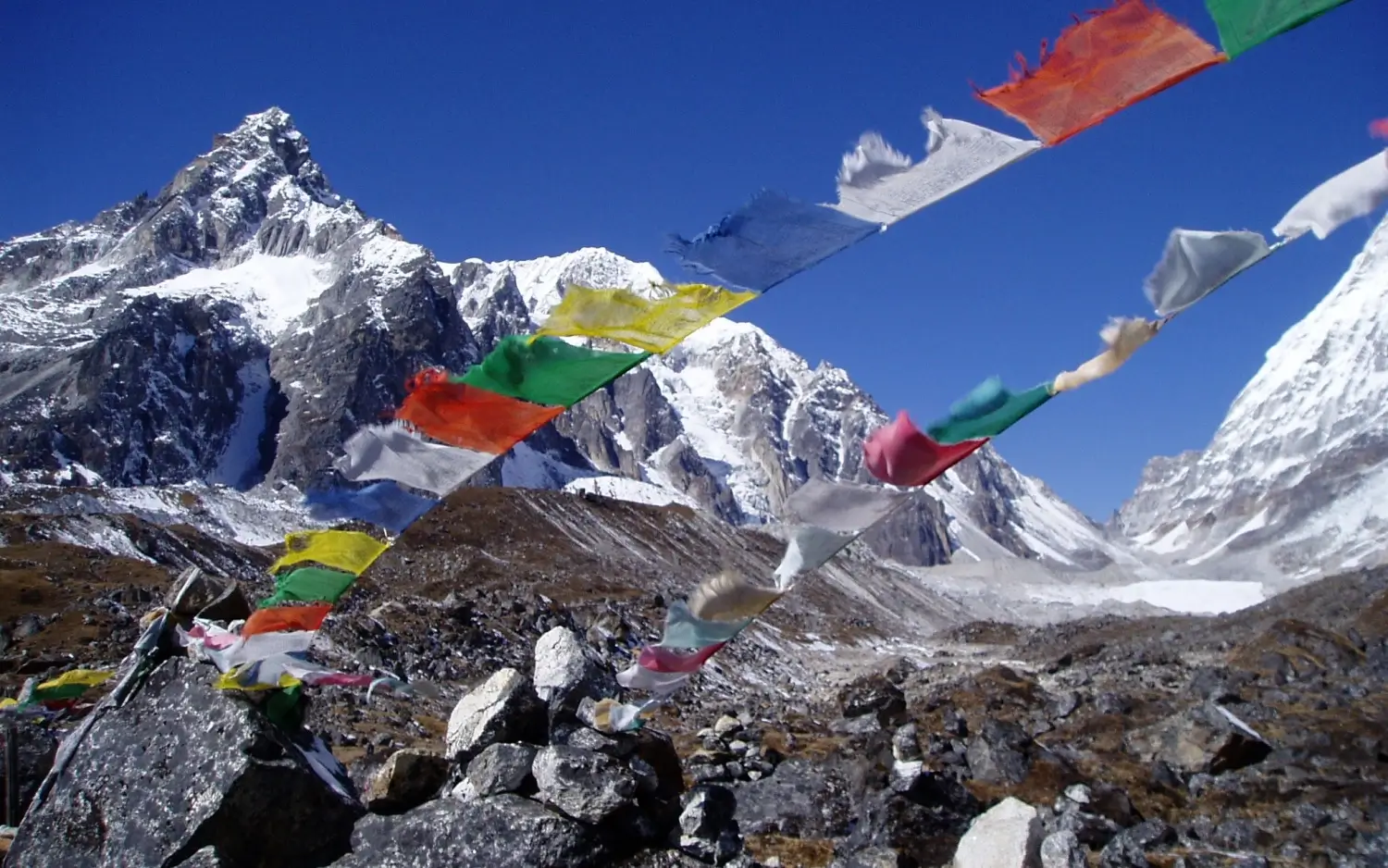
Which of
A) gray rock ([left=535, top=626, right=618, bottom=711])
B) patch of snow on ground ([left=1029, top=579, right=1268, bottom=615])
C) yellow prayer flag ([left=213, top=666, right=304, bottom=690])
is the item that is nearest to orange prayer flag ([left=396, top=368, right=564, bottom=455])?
yellow prayer flag ([left=213, top=666, right=304, bottom=690])

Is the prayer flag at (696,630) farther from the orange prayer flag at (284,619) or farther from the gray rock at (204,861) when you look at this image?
the gray rock at (204,861)

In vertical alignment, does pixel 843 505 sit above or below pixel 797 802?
above

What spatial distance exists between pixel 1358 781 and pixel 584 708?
32.9 feet

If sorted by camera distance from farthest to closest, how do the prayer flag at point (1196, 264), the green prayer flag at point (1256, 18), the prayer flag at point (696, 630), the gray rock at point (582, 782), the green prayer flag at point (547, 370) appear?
the gray rock at point (582, 782) → the prayer flag at point (696, 630) → the green prayer flag at point (547, 370) → the prayer flag at point (1196, 264) → the green prayer flag at point (1256, 18)

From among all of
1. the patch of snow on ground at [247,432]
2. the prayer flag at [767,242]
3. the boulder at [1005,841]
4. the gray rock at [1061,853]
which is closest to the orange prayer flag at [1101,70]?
the prayer flag at [767,242]

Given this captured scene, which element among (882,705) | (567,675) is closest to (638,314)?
(567,675)

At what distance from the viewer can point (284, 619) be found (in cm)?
852

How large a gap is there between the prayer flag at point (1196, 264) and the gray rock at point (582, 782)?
16.2 feet

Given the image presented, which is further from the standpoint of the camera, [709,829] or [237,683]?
[709,829]

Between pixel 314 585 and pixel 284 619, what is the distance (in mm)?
699

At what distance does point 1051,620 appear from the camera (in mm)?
136375

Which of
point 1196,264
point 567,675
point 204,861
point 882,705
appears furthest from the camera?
point 882,705

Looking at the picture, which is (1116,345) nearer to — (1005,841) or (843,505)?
(843,505)

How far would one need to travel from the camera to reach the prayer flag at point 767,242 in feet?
19.0
